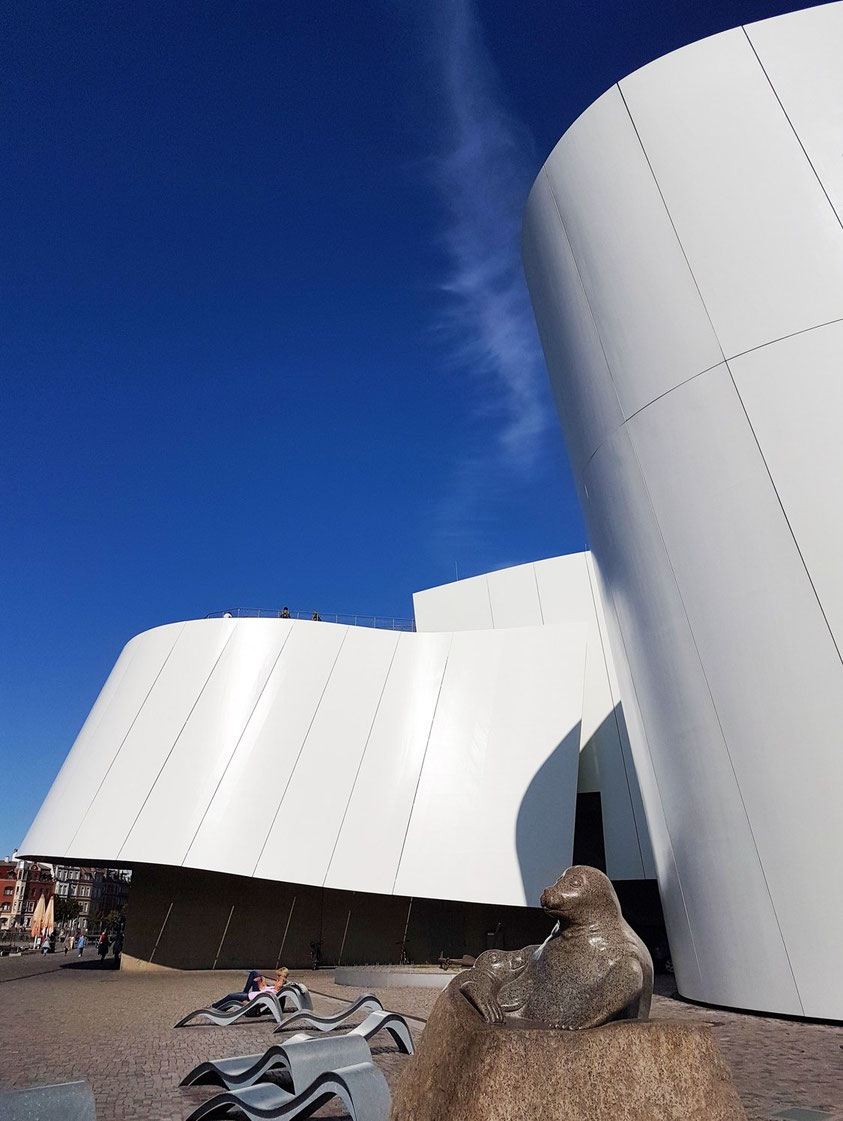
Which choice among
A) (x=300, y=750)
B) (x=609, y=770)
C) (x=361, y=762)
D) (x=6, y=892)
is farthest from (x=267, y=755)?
(x=6, y=892)

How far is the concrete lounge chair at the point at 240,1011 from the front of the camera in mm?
9281

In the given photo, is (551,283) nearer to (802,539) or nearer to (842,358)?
(842,358)

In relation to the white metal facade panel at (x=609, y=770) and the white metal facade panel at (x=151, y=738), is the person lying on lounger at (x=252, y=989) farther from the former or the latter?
the white metal facade panel at (x=609, y=770)

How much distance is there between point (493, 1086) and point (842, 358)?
8.88 m

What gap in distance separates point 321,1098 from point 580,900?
2.49m

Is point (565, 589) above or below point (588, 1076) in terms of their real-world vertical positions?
above

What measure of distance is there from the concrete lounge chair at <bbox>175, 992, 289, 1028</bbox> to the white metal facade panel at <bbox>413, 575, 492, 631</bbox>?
1815 centimetres

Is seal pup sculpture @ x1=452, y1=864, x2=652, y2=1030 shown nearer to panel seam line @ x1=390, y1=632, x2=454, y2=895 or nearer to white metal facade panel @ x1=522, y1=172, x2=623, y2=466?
white metal facade panel @ x1=522, y1=172, x2=623, y2=466

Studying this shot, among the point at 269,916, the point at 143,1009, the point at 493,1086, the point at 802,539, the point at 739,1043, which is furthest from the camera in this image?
the point at 269,916

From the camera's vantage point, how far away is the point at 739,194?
10.1m

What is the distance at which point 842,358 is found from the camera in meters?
8.91

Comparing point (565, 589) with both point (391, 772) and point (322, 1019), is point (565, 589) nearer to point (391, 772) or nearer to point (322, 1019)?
point (391, 772)

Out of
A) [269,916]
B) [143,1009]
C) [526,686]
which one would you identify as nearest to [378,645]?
[526,686]

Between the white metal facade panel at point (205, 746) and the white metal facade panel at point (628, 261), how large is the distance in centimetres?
1356
